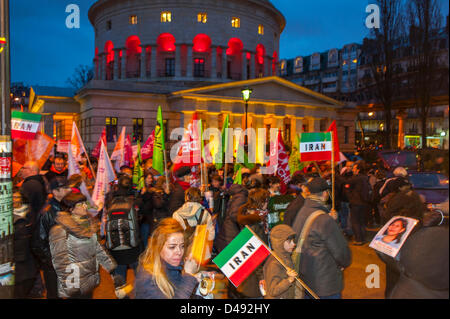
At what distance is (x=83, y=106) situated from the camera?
33.3 meters

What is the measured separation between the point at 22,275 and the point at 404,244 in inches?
178

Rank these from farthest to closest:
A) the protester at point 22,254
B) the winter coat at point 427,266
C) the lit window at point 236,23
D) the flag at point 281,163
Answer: the lit window at point 236,23 < the flag at point 281,163 < the protester at point 22,254 < the winter coat at point 427,266

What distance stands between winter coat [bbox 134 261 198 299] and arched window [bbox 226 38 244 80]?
140ft

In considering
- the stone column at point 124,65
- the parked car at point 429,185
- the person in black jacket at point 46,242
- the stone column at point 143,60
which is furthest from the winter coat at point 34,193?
the stone column at point 124,65

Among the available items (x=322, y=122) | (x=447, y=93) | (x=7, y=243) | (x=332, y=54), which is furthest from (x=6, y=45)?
(x=332, y=54)

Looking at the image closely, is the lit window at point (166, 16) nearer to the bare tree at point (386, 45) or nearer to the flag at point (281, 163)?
the bare tree at point (386, 45)

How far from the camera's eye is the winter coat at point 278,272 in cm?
374

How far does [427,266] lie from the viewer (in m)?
2.72

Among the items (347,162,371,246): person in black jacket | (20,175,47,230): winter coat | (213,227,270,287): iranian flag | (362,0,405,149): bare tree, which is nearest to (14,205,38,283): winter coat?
(20,175,47,230): winter coat

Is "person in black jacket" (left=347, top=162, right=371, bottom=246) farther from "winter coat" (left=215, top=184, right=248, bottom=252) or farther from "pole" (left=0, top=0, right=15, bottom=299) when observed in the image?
"pole" (left=0, top=0, right=15, bottom=299)

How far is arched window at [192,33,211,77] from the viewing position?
141 ft

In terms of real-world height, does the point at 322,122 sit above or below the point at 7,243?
above

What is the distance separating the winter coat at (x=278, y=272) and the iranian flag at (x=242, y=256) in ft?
1.22
